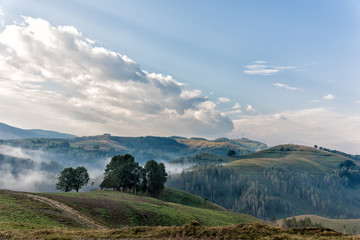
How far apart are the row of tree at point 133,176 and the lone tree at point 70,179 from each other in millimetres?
→ 12346

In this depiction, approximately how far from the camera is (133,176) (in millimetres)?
111312

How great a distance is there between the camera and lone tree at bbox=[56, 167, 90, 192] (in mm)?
107438

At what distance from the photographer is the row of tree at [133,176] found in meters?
110

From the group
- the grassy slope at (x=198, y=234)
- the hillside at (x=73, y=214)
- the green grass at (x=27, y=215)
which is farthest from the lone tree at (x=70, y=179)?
the grassy slope at (x=198, y=234)

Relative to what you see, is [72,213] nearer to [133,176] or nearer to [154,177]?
[133,176]

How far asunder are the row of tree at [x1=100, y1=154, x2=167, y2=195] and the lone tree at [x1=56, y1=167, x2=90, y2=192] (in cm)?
1235

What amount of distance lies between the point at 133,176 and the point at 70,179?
31353 mm

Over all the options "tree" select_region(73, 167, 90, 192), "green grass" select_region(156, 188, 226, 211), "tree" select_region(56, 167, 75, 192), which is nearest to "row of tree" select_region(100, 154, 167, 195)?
"green grass" select_region(156, 188, 226, 211)

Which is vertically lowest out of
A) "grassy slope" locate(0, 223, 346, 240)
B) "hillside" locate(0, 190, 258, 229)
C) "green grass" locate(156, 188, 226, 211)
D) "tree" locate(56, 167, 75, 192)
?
"green grass" locate(156, 188, 226, 211)

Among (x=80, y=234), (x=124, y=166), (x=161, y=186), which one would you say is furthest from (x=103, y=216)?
(x=161, y=186)

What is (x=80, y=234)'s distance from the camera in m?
25.1

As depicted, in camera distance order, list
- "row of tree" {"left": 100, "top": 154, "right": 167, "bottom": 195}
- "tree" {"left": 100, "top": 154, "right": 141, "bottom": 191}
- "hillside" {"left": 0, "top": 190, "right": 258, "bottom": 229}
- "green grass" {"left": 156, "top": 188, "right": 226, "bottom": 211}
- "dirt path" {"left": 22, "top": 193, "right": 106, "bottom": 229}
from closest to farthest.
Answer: "hillside" {"left": 0, "top": 190, "right": 258, "bottom": 229}, "dirt path" {"left": 22, "top": 193, "right": 106, "bottom": 229}, "tree" {"left": 100, "top": 154, "right": 141, "bottom": 191}, "row of tree" {"left": 100, "top": 154, "right": 167, "bottom": 195}, "green grass" {"left": 156, "top": 188, "right": 226, "bottom": 211}

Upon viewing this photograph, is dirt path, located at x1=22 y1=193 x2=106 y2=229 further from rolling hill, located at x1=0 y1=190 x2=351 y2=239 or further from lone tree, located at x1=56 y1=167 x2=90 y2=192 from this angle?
lone tree, located at x1=56 y1=167 x2=90 y2=192

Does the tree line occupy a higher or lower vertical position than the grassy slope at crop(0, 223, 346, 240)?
lower
